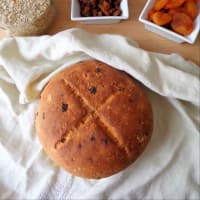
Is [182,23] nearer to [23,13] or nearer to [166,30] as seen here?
[166,30]

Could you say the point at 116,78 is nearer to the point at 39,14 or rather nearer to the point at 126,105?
the point at 126,105

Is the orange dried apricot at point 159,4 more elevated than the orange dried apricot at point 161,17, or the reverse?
the orange dried apricot at point 159,4

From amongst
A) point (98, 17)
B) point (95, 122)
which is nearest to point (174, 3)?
point (98, 17)

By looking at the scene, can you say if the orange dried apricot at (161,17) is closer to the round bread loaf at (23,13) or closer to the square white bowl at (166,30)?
the square white bowl at (166,30)

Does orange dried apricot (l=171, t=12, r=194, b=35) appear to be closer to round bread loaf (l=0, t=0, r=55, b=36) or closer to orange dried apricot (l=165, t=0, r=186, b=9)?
orange dried apricot (l=165, t=0, r=186, b=9)

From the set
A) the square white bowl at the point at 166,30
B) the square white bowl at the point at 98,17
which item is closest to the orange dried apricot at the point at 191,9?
the square white bowl at the point at 166,30

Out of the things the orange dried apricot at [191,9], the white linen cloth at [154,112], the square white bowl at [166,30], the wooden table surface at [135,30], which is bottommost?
the white linen cloth at [154,112]

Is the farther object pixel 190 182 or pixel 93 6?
pixel 93 6

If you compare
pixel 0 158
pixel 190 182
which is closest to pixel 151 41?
pixel 190 182
